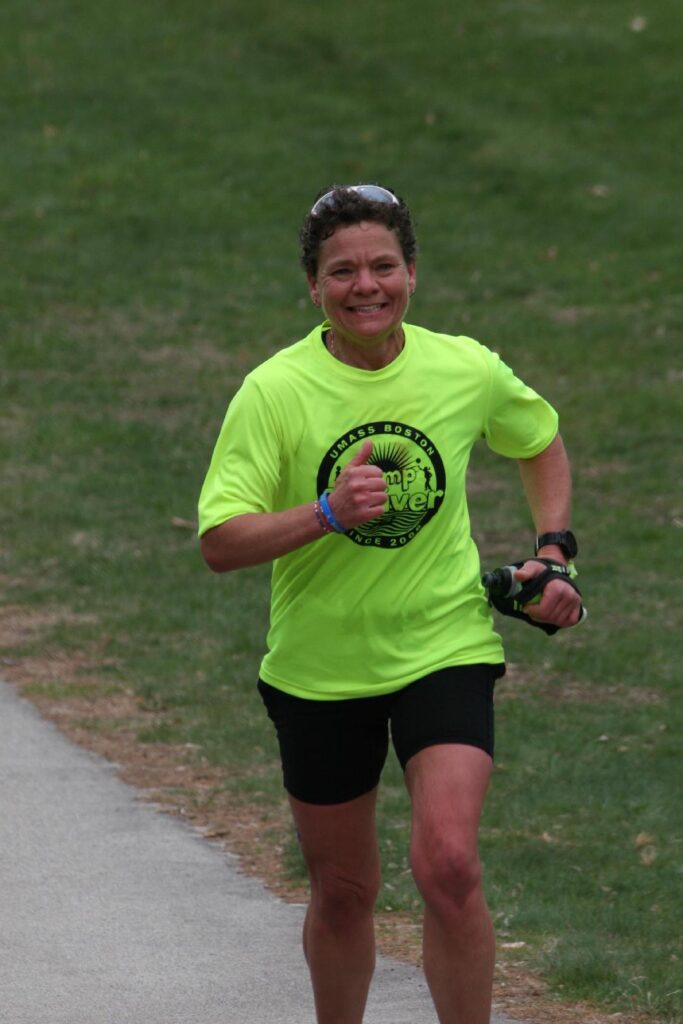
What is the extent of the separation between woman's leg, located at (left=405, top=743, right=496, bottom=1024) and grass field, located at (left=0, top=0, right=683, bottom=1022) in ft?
3.49

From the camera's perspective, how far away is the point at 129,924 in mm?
5645

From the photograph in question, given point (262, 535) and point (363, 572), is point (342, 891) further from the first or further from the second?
Result: point (262, 535)

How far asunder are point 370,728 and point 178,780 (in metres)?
3.15

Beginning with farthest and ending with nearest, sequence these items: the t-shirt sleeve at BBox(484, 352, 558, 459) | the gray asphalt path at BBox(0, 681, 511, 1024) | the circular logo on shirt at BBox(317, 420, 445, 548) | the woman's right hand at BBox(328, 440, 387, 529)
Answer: the gray asphalt path at BBox(0, 681, 511, 1024) → the t-shirt sleeve at BBox(484, 352, 558, 459) → the circular logo on shirt at BBox(317, 420, 445, 548) → the woman's right hand at BBox(328, 440, 387, 529)

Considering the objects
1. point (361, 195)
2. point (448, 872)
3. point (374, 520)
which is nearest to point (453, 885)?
point (448, 872)

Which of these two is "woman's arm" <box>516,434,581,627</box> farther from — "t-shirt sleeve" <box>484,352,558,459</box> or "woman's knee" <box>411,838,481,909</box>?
"woman's knee" <box>411,838,481,909</box>

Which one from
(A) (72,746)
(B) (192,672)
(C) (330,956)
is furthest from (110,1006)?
(B) (192,672)

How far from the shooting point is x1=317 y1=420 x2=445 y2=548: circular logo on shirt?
13.1ft

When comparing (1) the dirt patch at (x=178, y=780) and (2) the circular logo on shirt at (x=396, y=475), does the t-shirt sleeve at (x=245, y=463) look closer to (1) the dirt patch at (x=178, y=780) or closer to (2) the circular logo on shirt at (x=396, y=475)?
(2) the circular logo on shirt at (x=396, y=475)

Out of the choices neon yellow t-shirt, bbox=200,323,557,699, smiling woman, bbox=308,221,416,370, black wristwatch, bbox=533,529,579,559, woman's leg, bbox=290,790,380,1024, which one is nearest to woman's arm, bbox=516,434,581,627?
black wristwatch, bbox=533,529,579,559

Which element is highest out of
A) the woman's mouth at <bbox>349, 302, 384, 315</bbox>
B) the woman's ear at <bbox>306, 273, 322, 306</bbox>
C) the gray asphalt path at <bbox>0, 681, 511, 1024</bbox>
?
the woman's ear at <bbox>306, 273, 322, 306</bbox>

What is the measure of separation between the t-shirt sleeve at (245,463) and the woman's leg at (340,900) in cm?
72

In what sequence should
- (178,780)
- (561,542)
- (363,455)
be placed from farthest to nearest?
1. (178,780)
2. (561,542)
3. (363,455)

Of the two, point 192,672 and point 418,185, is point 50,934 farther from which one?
point 418,185
